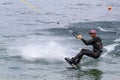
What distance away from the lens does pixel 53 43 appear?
1169 inches

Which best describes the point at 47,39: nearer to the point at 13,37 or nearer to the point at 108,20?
the point at 13,37

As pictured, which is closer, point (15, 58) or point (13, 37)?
point (15, 58)

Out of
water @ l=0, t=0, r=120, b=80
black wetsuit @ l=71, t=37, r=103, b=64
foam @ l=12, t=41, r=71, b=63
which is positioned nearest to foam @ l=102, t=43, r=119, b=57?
water @ l=0, t=0, r=120, b=80

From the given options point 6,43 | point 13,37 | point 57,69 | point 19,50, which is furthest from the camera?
point 13,37

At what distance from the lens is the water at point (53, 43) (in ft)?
72.3

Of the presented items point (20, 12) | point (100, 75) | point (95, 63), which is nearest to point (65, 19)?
point (20, 12)

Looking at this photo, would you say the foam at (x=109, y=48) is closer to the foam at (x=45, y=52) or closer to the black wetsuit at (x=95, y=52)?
the foam at (x=45, y=52)

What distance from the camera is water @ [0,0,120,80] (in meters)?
22.0

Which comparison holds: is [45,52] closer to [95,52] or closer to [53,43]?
[53,43]

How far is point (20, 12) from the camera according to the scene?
49.2m

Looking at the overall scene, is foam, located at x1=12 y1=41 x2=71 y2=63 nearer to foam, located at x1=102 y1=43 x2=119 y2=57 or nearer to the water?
the water

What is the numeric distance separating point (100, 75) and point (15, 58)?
6.13m

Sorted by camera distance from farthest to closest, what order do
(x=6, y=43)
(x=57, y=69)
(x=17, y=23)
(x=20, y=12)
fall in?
1. (x=20, y=12)
2. (x=17, y=23)
3. (x=6, y=43)
4. (x=57, y=69)

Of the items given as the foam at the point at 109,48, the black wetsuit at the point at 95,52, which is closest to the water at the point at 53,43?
the foam at the point at 109,48
